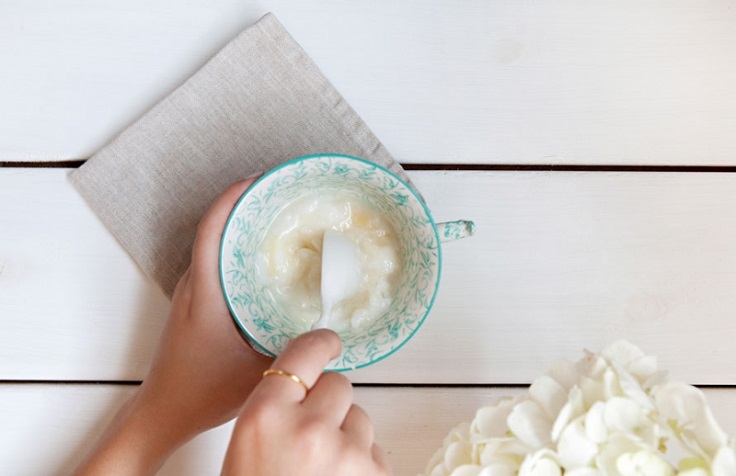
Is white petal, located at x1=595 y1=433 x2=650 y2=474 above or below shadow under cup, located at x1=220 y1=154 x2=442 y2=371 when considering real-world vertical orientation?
below

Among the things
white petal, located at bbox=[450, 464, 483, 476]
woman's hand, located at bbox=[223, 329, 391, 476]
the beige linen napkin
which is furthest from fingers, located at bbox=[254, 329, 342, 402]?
the beige linen napkin

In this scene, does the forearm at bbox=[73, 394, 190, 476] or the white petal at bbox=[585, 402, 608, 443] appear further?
the forearm at bbox=[73, 394, 190, 476]

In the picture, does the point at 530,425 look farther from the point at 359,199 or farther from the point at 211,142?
the point at 211,142

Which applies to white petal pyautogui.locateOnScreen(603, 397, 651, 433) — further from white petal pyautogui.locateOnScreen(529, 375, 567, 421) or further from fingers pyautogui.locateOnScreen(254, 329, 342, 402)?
fingers pyautogui.locateOnScreen(254, 329, 342, 402)

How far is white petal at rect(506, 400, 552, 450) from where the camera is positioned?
1.24ft

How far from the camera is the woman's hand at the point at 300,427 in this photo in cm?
39

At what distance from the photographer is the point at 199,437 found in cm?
58

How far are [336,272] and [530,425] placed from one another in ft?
0.62

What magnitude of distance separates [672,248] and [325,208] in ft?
1.06

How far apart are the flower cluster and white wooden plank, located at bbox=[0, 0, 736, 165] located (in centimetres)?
26

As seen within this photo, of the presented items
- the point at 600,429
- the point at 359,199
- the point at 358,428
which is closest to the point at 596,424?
the point at 600,429

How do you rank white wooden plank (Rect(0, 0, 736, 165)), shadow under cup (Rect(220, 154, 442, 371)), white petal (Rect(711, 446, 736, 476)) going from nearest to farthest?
1. white petal (Rect(711, 446, 736, 476))
2. shadow under cup (Rect(220, 154, 442, 371))
3. white wooden plank (Rect(0, 0, 736, 165))

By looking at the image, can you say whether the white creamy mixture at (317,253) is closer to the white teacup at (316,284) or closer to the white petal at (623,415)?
the white teacup at (316,284)

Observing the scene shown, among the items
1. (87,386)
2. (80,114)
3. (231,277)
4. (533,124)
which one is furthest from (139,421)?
(533,124)
